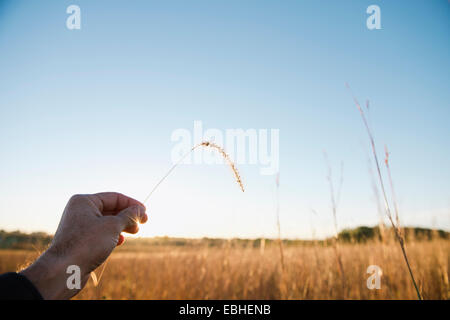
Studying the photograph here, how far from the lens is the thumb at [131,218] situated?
1.15 meters

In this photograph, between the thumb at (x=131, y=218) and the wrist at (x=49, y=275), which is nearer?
the wrist at (x=49, y=275)

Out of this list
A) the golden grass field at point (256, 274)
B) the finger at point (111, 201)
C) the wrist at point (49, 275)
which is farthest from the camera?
the golden grass field at point (256, 274)

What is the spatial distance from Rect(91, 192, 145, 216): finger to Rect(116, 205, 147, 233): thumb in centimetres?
15

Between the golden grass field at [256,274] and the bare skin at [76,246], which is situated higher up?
the bare skin at [76,246]

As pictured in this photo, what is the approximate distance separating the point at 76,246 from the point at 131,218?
0.86 ft

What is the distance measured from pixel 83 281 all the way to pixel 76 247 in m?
0.18

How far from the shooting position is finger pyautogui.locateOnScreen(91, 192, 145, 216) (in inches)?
51.4

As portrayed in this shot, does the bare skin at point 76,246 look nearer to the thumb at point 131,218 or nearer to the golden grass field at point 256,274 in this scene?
the thumb at point 131,218

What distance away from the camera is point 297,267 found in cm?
346

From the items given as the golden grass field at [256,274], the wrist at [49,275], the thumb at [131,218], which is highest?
the thumb at [131,218]

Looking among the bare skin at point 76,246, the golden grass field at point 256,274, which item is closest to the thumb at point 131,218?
the bare skin at point 76,246

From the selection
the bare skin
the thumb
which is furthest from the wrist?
the thumb
